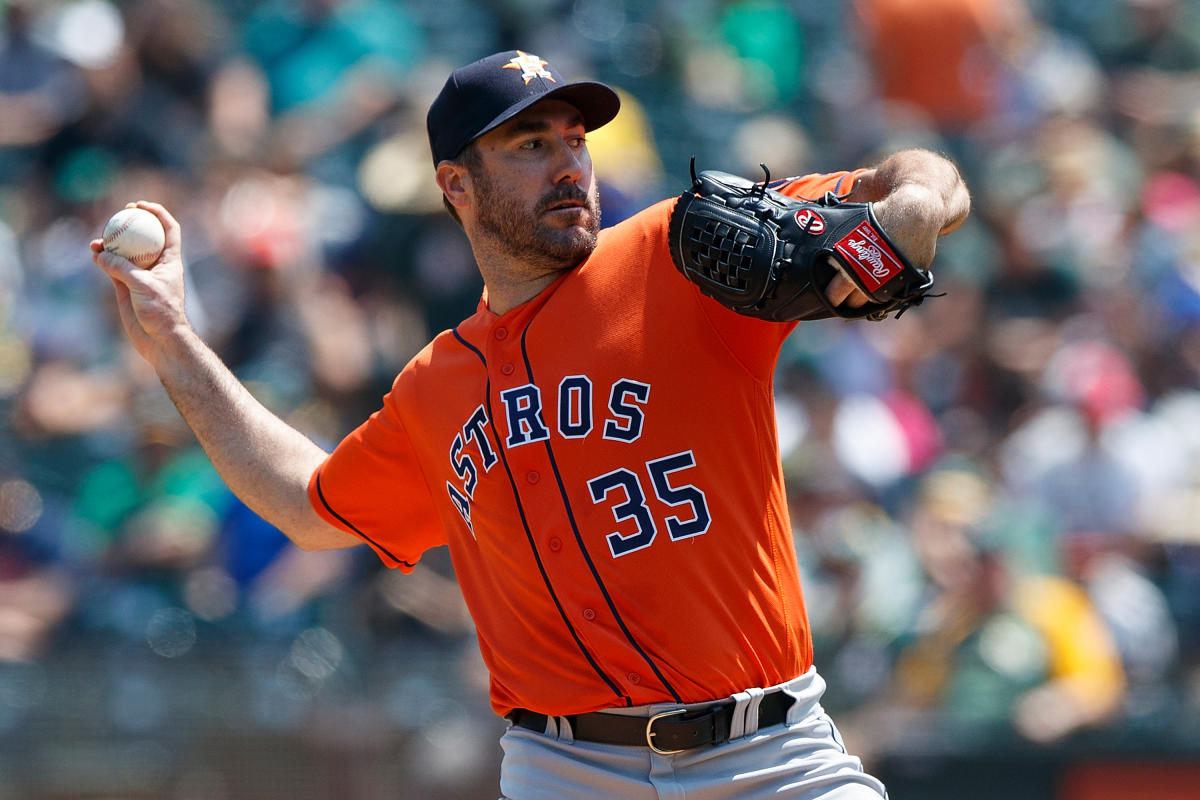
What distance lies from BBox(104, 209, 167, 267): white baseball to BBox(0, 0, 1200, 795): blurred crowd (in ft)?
8.20

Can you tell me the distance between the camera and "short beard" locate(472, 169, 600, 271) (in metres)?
3.01

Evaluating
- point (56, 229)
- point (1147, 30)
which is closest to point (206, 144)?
point (56, 229)

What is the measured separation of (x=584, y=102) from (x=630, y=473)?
0.84 meters

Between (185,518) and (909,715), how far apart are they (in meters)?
2.96

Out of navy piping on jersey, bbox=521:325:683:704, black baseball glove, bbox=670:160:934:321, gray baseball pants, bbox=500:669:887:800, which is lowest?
gray baseball pants, bbox=500:669:887:800

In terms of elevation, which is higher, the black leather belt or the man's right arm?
the man's right arm

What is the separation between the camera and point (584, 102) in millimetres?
3131

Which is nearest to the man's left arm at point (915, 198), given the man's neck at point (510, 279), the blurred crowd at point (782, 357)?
the man's neck at point (510, 279)

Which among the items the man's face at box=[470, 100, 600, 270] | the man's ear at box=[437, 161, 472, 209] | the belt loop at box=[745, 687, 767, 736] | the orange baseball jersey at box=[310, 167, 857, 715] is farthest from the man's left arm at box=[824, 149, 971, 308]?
the man's ear at box=[437, 161, 472, 209]

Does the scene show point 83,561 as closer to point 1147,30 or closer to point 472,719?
point 472,719

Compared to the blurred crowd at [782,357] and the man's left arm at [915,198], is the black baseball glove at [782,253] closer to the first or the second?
the man's left arm at [915,198]

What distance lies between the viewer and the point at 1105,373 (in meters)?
6.96

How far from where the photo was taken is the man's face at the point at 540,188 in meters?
3.03

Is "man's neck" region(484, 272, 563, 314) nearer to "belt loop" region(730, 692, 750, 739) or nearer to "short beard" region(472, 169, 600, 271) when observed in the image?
"short beard" region(472, 169, 600, 271)
